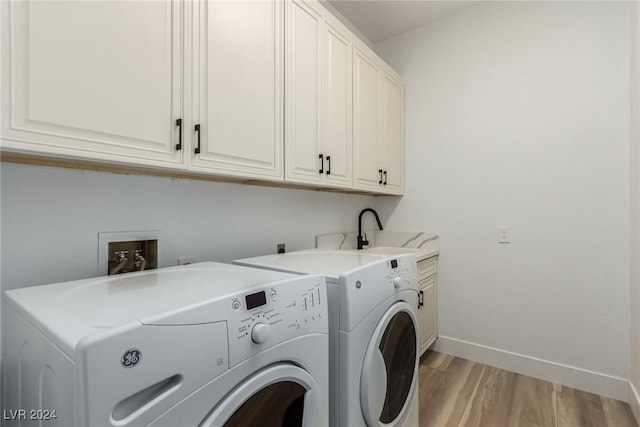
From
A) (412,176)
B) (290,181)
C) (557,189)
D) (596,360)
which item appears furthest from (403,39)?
(596,360)

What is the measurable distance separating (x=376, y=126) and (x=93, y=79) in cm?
174

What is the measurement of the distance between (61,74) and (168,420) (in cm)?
88

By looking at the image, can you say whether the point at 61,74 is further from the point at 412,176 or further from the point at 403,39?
the point at 403,39

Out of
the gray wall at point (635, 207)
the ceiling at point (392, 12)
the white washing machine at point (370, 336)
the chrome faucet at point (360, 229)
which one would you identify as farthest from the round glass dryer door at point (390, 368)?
the ceiling at point (392, 12)

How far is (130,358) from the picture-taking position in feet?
1.64

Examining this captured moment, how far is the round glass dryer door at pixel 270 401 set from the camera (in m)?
0.64

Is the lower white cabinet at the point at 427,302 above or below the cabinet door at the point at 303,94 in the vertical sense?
below

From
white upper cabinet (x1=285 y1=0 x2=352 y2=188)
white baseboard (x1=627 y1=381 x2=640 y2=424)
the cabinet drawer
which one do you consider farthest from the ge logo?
white baseboard (x1=627 y1=381 x2=640 y2=424)

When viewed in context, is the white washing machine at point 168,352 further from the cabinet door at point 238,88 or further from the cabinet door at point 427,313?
the cabinet door at point 427,313

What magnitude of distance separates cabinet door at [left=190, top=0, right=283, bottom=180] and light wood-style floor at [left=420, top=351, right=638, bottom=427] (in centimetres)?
164

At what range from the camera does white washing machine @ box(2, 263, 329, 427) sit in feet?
1.59

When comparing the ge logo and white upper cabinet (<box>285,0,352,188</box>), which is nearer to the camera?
the ge logo

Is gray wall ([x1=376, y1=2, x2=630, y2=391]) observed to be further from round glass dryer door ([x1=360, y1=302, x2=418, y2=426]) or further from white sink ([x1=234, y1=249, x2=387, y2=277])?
white sink ([x1=234, y1=249, x2=387, y2=277])

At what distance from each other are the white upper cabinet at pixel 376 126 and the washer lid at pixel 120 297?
4.04 feet
